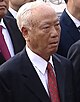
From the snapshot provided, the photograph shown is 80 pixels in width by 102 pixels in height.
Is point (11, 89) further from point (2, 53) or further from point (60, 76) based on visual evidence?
point (2, 53)

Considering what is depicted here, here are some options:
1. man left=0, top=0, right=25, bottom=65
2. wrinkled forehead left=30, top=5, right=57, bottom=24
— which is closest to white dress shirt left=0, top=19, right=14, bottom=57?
man left=0, top=0, right=25, bottom=65

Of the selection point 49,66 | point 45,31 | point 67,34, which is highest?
point 45,31

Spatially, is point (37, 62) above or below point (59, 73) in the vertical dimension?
above

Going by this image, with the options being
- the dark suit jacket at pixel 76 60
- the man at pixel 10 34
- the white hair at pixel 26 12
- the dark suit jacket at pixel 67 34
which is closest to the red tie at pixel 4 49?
the man at pixel 10 34

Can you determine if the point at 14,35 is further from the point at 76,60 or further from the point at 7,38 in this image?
the point at 76,60

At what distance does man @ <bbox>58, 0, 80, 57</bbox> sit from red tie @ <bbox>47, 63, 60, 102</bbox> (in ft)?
1.96

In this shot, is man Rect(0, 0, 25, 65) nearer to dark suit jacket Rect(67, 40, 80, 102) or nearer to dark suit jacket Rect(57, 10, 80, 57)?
dark suit jacket Rect(57, 10, 80, 57)

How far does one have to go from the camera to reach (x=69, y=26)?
10.0 feet

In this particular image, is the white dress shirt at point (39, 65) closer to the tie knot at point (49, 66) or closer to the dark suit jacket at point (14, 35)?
the tie knot at point (49, 66)

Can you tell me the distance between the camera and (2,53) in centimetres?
293

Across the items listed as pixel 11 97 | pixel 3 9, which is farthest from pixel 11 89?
pixel 3 9

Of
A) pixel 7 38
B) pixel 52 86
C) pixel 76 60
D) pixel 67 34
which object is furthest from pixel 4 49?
pixel 52 86

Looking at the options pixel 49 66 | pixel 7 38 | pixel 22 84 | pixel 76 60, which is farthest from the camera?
pixel 7 38

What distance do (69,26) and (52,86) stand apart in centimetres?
87
